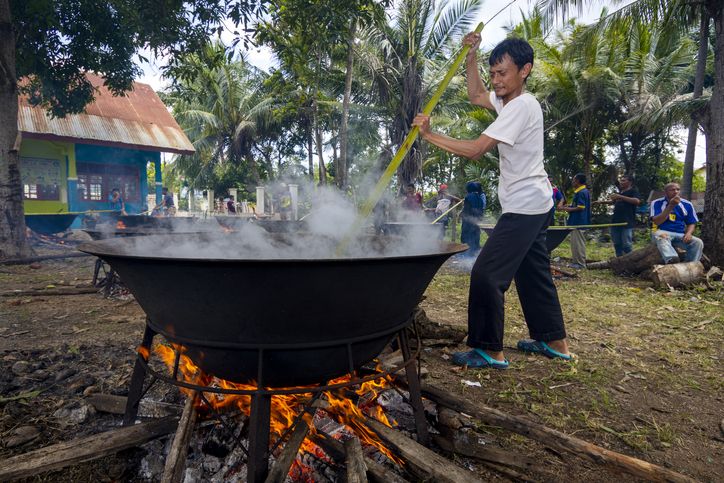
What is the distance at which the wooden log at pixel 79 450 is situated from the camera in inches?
62.7

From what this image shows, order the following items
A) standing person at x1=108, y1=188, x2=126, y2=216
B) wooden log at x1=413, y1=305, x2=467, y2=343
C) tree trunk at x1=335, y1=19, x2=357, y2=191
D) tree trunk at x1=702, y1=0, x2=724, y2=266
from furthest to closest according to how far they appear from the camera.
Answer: standing person at x1=108, y1=188, x2=126, y2=216, tree trunk at x1=335, y1=19, x2=357, y2=191, tree trunk at x1=702, y1=0, x2=724, y2=266, wooden log at x1=413, y1=305, x2=467, y2=343

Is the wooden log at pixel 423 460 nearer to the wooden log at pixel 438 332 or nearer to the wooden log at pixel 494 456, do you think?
the wooden log at pixel 494 456

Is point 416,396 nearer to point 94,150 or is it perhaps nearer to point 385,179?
point 385,179

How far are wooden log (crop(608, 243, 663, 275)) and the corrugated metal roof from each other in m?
13.1

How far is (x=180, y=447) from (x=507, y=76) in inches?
102

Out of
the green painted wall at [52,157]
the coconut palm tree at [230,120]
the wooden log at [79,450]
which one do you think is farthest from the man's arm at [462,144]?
the coconut palm tree at [230,120]

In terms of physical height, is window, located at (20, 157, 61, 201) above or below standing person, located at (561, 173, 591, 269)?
above

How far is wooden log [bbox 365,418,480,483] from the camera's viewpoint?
162 cm

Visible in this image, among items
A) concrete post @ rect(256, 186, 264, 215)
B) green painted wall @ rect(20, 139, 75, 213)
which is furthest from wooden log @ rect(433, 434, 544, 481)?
concrete post @ rect(256, 186, 264, 215)

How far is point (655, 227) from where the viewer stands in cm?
684

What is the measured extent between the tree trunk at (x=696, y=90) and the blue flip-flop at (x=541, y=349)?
366 inches

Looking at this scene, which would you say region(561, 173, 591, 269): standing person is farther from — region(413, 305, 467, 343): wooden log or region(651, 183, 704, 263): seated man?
region(413, 305, 467, 343): wooden log

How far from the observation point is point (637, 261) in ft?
23.0

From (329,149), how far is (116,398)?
70.0 feet
